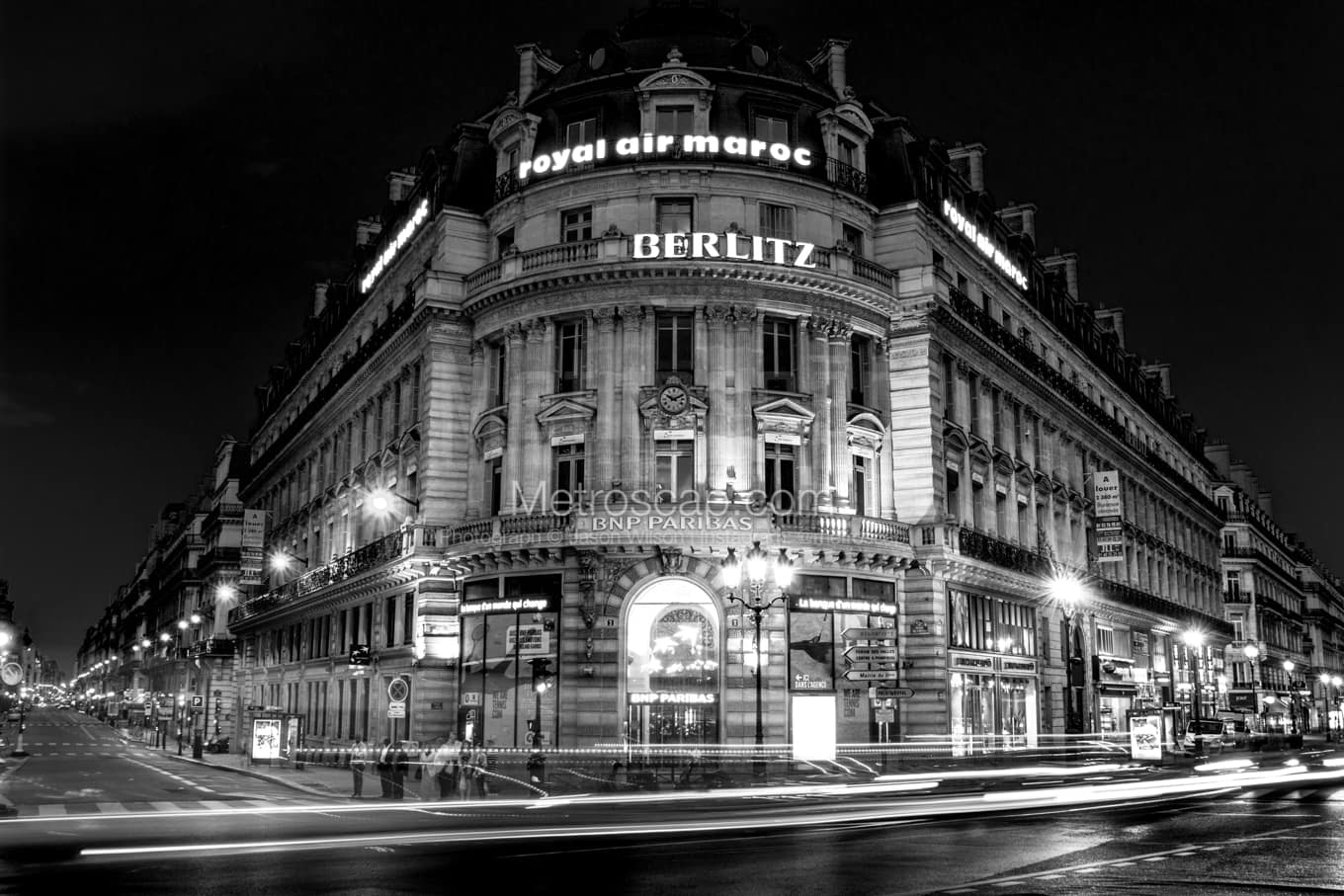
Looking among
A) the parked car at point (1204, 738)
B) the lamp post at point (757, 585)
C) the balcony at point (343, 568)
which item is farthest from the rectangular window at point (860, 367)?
the parked car at point (1204, 738)

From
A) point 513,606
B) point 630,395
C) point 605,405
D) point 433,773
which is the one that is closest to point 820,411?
point 630,395

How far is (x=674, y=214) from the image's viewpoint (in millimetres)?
45469

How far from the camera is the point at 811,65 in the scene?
5375 cm

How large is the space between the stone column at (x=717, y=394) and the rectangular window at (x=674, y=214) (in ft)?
12.0

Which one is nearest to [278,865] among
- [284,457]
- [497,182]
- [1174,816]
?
[1174,816]

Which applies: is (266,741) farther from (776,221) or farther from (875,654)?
(776,221)

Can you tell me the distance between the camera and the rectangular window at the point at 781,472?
141 feet

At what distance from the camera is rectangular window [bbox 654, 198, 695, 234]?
149 feet

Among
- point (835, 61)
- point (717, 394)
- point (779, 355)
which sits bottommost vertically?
point (717, 394)

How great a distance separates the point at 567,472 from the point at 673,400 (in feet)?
15.2

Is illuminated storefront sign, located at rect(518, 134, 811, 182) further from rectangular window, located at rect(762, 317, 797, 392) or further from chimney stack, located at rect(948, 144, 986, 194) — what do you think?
chimney stack, located at rect(948, 144, 986, 194)

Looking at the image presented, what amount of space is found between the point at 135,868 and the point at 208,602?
3501 inches

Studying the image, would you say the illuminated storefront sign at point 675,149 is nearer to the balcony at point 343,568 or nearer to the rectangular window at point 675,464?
the rectangular window at point 675,464

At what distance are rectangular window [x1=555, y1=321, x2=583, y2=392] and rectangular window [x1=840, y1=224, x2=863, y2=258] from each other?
11115 mm
